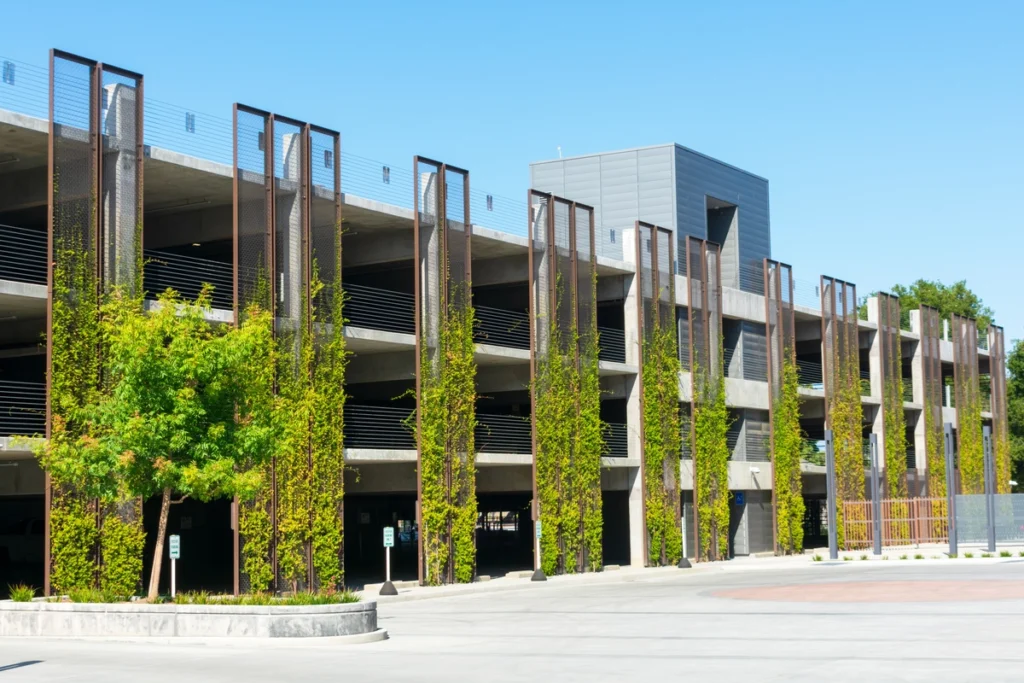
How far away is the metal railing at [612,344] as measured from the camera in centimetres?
5062

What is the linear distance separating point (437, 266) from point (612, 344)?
11663 mm

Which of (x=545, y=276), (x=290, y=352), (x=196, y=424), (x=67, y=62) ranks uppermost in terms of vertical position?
(x=67, y=62)

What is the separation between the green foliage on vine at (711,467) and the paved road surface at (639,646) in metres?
18.6

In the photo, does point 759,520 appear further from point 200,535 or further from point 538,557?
point 200,535

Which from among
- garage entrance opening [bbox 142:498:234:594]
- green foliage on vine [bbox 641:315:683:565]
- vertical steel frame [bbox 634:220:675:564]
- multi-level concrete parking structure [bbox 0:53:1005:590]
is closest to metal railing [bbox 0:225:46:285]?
multi-level concrete parking structure [bbox 0:53:1005:590]

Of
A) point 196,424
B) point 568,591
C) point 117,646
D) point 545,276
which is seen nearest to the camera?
point 117,646

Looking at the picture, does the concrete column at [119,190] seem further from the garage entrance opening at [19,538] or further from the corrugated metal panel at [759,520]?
the corrugated metal panel at [759,520]

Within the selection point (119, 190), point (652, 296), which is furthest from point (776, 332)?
point (119, 190)

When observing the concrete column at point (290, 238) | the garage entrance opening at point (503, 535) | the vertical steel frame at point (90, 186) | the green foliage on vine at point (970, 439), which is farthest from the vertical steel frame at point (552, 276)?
the green foliage on vine at point (970, 439)

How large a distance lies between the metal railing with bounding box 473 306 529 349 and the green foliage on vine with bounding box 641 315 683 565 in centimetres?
634

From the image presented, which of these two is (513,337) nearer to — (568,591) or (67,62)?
(568,591)

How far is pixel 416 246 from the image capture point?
4081 cm

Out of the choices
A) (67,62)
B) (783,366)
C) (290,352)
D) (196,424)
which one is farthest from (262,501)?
(783,366)

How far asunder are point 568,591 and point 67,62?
1987 cm
